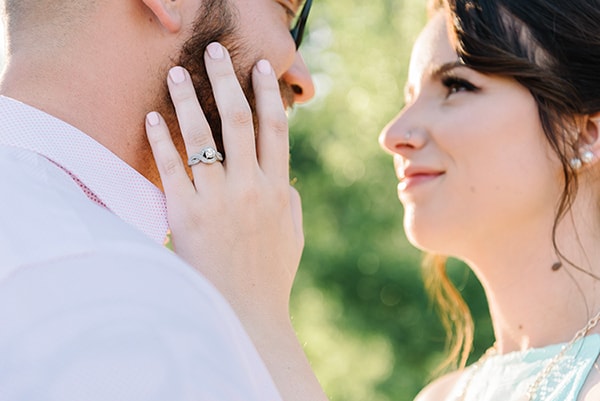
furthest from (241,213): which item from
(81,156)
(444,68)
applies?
(444,68)

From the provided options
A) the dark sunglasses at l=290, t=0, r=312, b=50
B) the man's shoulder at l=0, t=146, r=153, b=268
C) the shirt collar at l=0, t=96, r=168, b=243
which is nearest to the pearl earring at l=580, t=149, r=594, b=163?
the dark sunglasses at l=290, t=0, r=312, b=50

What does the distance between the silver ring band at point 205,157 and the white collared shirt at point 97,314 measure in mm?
562

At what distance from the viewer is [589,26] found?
9.16 ft

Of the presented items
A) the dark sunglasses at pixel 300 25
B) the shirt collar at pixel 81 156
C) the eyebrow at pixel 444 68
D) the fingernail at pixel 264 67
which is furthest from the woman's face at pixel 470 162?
the shirt collar at pixel 81 156

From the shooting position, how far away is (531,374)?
2.75 meters

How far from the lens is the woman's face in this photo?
278 cm

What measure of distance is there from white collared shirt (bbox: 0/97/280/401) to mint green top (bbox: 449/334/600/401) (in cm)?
143

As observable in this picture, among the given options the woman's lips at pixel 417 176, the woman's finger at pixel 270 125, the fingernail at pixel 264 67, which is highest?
the fingernail at pixel 264 67

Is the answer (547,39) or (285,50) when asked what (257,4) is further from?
(547,39)

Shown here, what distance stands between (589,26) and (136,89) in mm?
1552

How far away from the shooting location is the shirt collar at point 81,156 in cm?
160

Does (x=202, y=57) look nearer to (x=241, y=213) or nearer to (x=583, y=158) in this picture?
(x=241, y=213)

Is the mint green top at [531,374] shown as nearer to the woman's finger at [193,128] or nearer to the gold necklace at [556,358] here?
the gold necklace at [556,358]

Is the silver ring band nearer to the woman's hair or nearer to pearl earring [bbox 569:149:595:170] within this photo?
the woman's hair
